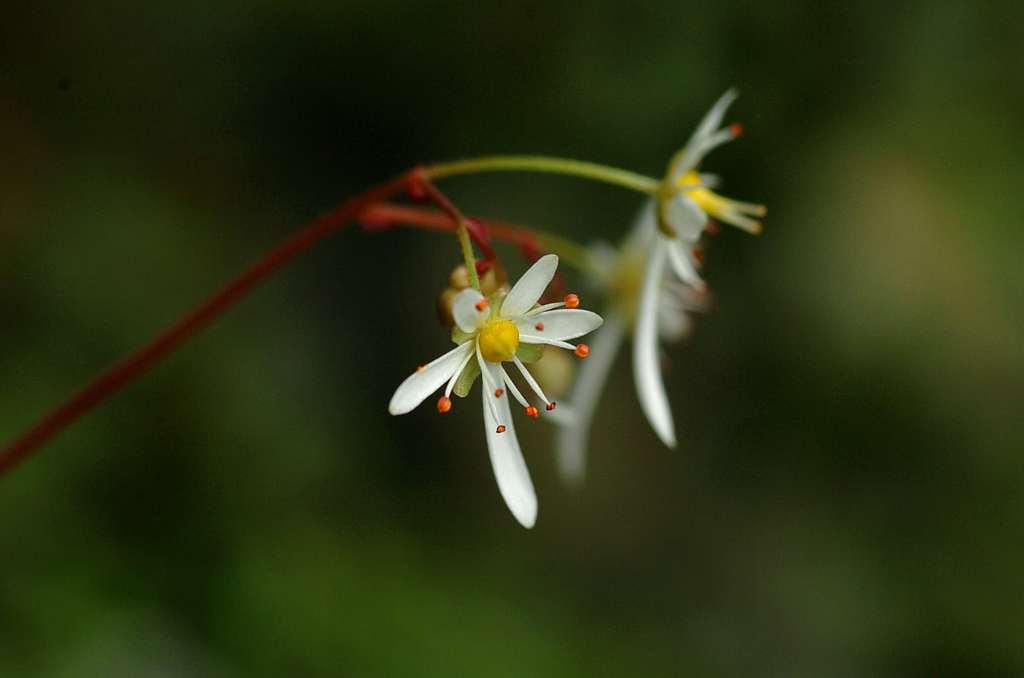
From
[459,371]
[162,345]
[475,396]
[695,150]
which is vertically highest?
[475,396]

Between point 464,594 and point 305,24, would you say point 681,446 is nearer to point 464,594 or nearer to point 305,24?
point 464,594

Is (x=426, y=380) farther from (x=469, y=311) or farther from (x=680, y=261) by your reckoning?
→ (x=680, y=261)

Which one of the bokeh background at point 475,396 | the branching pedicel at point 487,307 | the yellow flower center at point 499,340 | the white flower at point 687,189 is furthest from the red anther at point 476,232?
the bokeh background at point 475,396

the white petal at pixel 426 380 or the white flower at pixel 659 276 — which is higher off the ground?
the white flower at pixel 659 276

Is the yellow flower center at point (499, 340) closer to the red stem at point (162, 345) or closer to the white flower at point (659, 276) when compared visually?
the red stem at point (162, 345)

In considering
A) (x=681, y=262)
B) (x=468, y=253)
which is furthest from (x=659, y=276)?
(x=468, y=253)

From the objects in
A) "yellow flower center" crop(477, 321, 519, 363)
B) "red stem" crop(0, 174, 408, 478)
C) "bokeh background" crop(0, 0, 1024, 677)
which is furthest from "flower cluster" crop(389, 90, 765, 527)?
"bokeh background" crop(0, 0, 1024, 677)

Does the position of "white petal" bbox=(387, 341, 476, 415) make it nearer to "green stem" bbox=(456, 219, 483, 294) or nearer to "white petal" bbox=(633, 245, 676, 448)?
"green stem" bbox=(456, 219, 483, 294)

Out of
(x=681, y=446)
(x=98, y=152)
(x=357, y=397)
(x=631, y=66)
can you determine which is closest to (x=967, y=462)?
(x=681, y=446)
